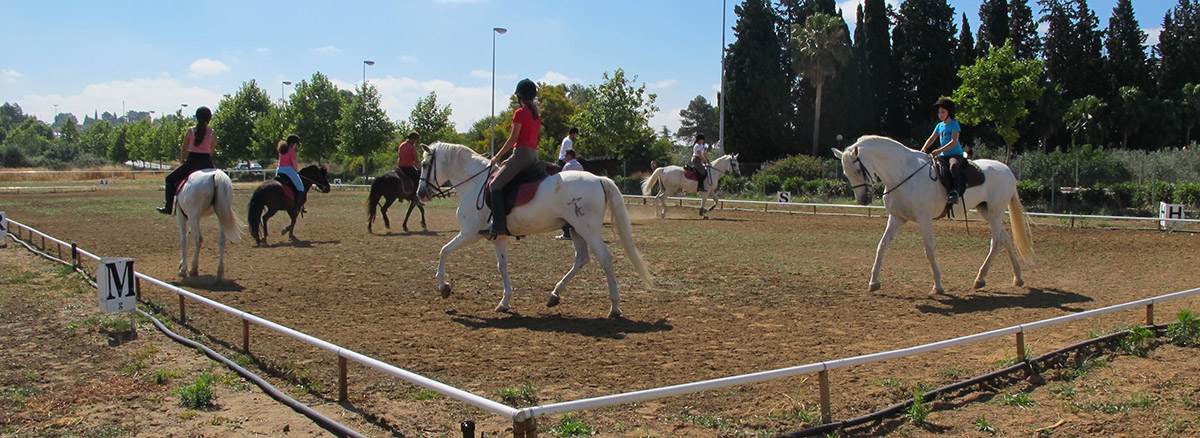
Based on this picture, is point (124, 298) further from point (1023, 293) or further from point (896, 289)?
point (1023, 293)

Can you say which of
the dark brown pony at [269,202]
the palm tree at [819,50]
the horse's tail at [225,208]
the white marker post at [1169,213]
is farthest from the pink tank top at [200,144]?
the palm tree at [819,50]

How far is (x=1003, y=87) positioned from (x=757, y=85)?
71.8ft

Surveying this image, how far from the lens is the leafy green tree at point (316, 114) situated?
67.8m

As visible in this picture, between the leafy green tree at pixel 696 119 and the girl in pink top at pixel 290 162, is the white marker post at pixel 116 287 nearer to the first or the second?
the girl in pink top at pixel 290 162

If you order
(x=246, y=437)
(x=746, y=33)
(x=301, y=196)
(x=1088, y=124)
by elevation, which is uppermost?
(x=746, y=33)

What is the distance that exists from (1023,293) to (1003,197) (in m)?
1.65

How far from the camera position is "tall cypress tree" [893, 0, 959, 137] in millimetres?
58906

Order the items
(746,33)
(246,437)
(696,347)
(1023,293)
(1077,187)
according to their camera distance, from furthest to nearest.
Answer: (746,33) → (1077,187) → (1023,293) → (696,347) → (246,437)

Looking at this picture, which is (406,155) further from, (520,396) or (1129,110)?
(1129,110)

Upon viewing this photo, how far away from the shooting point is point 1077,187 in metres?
29.6

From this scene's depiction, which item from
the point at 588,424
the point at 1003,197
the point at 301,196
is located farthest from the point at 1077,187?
the point at 588,424

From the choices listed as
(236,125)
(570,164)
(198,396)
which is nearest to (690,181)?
(570,164)

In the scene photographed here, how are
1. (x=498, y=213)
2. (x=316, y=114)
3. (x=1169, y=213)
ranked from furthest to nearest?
(x=316, y=114) < (x=1169, y=213) < (x=498, y=213)

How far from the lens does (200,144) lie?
14.0 m
